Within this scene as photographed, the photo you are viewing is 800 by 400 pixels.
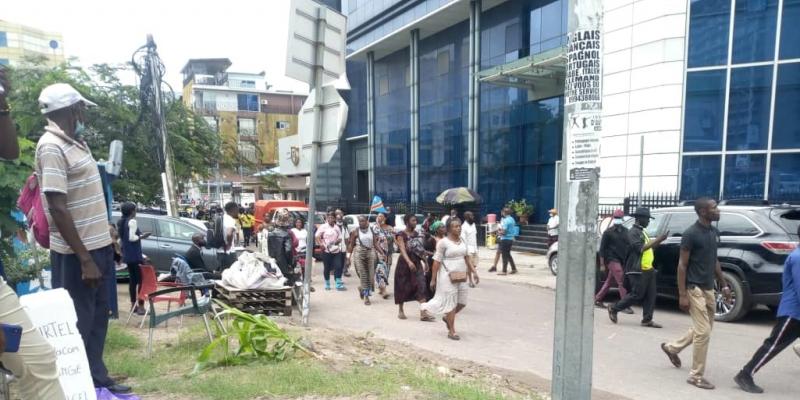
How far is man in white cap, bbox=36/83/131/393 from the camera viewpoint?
2990mm

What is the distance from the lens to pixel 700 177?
14.1 m

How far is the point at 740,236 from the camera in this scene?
23.8 ft

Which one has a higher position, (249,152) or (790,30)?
(790,30)

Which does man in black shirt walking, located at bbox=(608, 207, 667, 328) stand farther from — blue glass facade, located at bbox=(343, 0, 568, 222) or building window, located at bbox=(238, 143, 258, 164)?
building window, located at bbox=(238, 143, 258, 164)

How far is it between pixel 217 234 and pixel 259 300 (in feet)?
5.33

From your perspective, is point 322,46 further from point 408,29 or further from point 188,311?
point 408,29

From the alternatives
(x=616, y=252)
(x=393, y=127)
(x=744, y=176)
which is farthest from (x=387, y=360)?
(x=393, y=127)

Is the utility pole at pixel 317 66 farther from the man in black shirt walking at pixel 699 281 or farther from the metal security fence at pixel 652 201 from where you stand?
the metal security fence at pixel 652 201

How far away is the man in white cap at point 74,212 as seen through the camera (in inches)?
118

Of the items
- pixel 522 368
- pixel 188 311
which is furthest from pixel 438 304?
pixel 188 311

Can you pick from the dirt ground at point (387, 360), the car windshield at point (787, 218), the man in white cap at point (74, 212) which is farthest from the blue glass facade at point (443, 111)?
the man in white cap at point (74, 212)

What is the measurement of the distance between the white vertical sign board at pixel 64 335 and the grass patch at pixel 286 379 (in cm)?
77

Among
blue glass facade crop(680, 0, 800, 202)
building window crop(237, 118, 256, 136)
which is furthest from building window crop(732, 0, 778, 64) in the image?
building window crop(237, 118, 256, 136)

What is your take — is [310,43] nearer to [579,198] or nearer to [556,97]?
[579,198]
